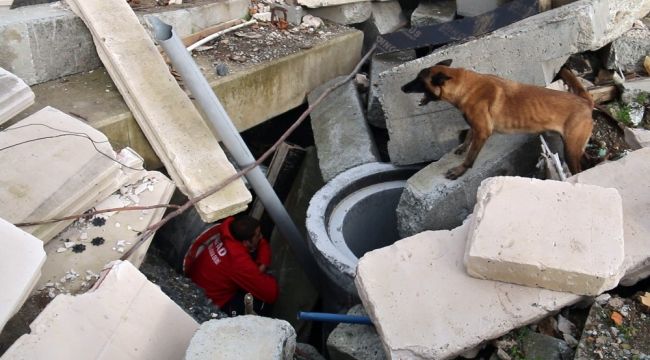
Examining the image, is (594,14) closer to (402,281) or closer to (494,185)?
(494,185)

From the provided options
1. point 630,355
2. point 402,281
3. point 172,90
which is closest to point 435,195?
point 402,281

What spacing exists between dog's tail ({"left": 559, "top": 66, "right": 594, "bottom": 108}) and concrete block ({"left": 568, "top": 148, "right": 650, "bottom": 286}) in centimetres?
53

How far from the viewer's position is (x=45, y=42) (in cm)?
478

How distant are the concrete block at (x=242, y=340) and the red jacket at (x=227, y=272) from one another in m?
1.89

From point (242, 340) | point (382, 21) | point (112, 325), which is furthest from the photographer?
point (382, 21)

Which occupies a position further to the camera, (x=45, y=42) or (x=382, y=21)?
(x=382, y=21)

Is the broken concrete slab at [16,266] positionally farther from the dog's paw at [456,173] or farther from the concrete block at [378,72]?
the concrete block at [378,72]

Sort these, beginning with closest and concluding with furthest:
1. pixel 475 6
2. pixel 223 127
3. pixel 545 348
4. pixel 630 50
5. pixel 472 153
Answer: pixel 545 348 < pixel 472 153 < pixel 223 127 < pixel 630 50 < pixel 475 6

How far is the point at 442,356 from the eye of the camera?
3008 millimetres

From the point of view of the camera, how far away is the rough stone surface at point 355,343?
362 centimetres

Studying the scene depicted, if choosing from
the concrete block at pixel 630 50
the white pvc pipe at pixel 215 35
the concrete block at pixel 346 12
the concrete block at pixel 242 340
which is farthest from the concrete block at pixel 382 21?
the concrete block at pixel 242 340

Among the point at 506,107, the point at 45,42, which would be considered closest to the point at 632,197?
the point at 506,107

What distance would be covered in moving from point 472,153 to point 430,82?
21.9 inches

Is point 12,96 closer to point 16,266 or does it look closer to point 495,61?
point 16,266
